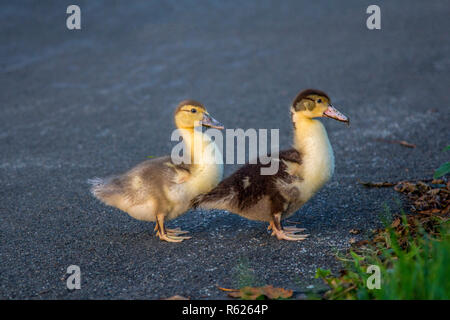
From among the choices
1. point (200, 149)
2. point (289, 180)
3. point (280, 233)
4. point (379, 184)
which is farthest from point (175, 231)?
point (379, 184)

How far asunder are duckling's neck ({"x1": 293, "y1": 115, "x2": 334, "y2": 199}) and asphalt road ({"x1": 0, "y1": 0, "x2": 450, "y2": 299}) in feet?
1.65

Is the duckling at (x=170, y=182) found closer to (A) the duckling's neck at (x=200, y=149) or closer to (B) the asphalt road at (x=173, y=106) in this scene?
(A) the duckling's neck at (x=200, y=149)

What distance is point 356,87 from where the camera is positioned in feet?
30.3

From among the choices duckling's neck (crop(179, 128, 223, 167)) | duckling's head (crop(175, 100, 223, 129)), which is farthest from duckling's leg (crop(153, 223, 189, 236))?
duckling's head (crop(175, 100, 223, 129))

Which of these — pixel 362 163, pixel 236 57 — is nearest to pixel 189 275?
pixel 362 163

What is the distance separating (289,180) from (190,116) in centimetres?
107

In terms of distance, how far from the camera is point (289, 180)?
15.6ft

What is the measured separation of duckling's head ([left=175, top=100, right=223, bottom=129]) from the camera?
5008mm

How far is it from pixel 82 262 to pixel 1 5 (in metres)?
11.1

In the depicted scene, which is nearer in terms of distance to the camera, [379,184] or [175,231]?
[175,231]

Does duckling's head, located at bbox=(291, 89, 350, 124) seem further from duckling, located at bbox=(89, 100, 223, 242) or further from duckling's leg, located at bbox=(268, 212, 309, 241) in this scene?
duckling's leg, located at bbox=(268, 212, 309, 241)

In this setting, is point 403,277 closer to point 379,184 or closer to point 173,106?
point 379,184

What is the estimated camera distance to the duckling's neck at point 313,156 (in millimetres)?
4750
